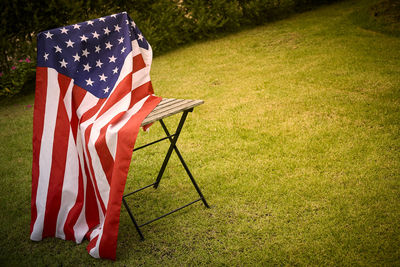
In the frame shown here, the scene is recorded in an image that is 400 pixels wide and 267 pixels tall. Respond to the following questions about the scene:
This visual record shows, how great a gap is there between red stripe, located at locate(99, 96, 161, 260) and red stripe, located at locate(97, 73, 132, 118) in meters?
0.29

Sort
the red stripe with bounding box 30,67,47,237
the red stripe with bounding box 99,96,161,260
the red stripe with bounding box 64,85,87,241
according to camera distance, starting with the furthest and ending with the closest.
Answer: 1. the red stripe with bounding box 64,85,87,241
2. the red stripe with bounding box 30,67,47,237
3. the red stripe with bounding box 99,96,161,260

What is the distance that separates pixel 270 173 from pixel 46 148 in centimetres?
208

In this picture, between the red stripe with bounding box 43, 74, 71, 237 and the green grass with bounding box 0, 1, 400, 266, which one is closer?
the green grass with bounding box 0, 1, 400, 266

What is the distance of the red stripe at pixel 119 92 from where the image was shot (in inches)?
110

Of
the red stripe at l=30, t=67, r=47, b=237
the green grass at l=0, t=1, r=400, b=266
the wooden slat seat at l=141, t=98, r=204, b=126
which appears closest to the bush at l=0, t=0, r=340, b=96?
the green grass at l=0, t=1, r=400, b=266

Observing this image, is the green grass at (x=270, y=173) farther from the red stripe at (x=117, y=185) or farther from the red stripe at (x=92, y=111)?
the red stripe at (x=92, y=111)

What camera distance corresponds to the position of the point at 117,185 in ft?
8.19

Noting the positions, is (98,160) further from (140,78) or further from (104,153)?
(140,78)

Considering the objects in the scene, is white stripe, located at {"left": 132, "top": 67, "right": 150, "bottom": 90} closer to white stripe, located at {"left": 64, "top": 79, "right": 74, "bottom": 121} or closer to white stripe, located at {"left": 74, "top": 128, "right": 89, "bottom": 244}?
white stripe, located at {"left": 64, "top": 79, "right": 74, "bottom": 121}

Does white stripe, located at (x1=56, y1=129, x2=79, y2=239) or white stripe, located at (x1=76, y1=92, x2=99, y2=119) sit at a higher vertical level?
white stripe, located at (x1=76, y1=92, x2=99, y2=119)

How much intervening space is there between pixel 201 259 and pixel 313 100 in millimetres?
3238

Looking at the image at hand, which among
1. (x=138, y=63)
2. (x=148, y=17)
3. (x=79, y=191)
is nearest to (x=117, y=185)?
(x=79, y=191)

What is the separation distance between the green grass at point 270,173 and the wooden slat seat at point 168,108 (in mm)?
948

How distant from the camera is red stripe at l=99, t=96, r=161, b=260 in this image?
8.15ft
